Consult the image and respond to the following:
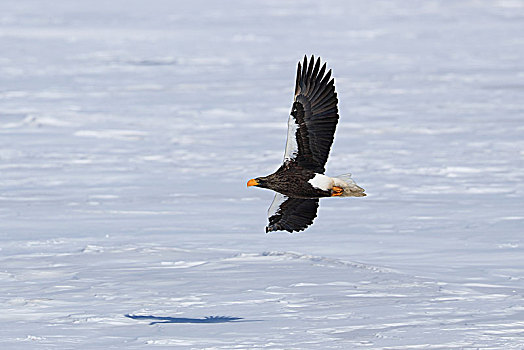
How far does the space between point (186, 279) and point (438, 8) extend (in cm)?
3185

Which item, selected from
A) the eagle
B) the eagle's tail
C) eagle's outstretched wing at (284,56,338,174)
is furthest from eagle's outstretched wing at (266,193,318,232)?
the eagle's tail

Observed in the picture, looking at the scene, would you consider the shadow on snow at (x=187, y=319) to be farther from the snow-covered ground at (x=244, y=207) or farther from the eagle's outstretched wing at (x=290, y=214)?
the eagle's outstretched wing at (x=290, y=214)

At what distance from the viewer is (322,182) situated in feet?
18.8

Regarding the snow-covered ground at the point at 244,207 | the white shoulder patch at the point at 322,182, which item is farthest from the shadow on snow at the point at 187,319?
the white shoulder patch at the point at 322,182

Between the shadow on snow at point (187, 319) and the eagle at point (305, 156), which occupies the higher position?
the eagle at point (305, 156)

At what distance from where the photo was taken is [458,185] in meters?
11.1

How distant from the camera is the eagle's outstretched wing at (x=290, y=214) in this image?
6.15 metres

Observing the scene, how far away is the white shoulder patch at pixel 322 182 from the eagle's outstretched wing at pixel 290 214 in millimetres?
414

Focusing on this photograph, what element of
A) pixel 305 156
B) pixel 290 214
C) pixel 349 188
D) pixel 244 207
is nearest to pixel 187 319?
pixel 290 214

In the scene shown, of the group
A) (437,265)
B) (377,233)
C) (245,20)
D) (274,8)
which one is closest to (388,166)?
(377,233)

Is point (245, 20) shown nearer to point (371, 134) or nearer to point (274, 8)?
point (274, 8)

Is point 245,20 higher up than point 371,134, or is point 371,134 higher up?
point 245,20

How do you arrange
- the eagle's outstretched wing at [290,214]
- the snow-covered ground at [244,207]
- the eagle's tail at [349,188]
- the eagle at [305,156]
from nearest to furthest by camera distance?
the eagle's tail at [349,188] < the eagle at [305,156] < the eagle's outstretched wing at [290,214] < the snow-covered ground at [244,207]

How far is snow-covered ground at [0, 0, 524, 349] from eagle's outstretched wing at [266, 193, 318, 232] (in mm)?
553
